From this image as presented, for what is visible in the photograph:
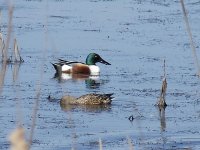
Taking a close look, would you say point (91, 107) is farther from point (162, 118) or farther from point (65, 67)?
point (65, 67)

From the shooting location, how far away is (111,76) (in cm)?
1520

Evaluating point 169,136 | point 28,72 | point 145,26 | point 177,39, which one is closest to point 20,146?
point 169,136

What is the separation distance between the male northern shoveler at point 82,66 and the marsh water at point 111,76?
8.3 inches

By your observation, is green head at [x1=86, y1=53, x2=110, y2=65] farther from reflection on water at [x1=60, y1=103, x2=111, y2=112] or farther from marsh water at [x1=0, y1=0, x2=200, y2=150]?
reflection on water at [x1=60, y1=103, x2=111, y2=112]

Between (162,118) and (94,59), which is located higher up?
(94,59)

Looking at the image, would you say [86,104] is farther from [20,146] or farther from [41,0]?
[41,0]

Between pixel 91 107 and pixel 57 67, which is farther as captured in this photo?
pixel 57 67

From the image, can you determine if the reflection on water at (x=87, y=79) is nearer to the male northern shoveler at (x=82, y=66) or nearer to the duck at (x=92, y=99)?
the male northern shoveler at (x=82, y=66)

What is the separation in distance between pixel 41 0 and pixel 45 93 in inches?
468

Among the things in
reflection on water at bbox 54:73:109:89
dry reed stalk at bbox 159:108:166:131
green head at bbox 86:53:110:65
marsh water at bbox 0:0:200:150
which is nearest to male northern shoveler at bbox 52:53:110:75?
green head at bbox 86:53:110:65

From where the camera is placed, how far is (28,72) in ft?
48.4

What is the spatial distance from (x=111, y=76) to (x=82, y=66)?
3.35 ft

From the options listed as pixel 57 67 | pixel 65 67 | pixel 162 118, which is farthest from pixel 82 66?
pixel 162 118

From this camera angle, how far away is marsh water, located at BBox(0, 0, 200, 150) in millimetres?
9977
